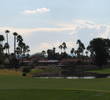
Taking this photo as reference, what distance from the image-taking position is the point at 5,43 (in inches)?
6403

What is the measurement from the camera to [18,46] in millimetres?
163500

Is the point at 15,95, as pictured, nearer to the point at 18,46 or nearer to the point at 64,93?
the point at 64,93

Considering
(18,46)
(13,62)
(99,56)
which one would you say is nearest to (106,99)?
(13,62)

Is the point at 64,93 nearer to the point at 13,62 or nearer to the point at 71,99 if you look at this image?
the point at 71,99

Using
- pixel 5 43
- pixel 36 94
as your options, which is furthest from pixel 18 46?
pixel 36 94

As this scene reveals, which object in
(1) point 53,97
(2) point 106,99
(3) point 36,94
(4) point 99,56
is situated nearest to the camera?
(2) point 106,99

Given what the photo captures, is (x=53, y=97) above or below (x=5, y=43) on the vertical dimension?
below

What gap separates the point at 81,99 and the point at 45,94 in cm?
322

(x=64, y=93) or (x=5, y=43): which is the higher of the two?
(x=5, y=43)

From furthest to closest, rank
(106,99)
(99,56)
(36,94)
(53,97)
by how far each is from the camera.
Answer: (99,56), (36,94), (53,97), (106,99)

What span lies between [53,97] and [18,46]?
14389 cm

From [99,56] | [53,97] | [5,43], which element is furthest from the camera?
[5,43]

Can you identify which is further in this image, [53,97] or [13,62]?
[13,62]

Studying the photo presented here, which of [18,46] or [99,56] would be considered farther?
[18,46]
